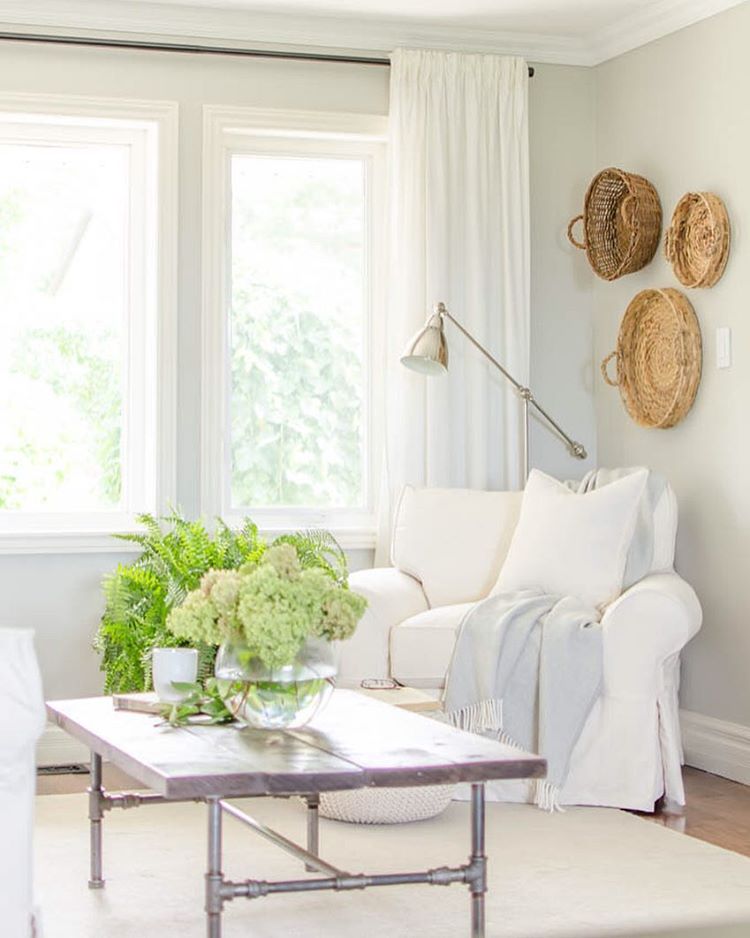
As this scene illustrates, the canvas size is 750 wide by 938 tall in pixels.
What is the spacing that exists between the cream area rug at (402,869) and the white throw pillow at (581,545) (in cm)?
70

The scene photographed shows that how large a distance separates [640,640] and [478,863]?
162 cm

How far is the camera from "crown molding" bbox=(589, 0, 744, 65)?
4.80m

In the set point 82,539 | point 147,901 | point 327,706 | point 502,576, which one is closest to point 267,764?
point 327,706

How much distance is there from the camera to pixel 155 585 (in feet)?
15.0

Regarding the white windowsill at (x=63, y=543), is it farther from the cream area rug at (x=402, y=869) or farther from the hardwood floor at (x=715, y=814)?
the hardwood floor at (x=715, y=814)

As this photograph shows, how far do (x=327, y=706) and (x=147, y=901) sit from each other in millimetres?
603

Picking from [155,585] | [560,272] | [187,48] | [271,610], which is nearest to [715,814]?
[155,585]

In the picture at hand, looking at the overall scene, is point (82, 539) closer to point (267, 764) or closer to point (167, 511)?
point (167, 511)

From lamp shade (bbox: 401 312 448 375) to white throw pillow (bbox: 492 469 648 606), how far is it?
1.99 feet

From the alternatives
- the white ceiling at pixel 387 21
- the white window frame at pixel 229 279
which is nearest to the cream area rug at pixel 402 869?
the white window frame at pixel 229 279

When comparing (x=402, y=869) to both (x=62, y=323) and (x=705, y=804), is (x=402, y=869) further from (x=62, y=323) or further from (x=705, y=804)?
(x=62, y=323)

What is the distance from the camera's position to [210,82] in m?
5.08

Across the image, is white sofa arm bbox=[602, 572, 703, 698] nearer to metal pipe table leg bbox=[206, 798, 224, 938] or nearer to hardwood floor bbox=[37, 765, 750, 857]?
hardwood floor bbox=[37, 765, 750, 857]

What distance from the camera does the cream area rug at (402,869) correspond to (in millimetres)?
3016
